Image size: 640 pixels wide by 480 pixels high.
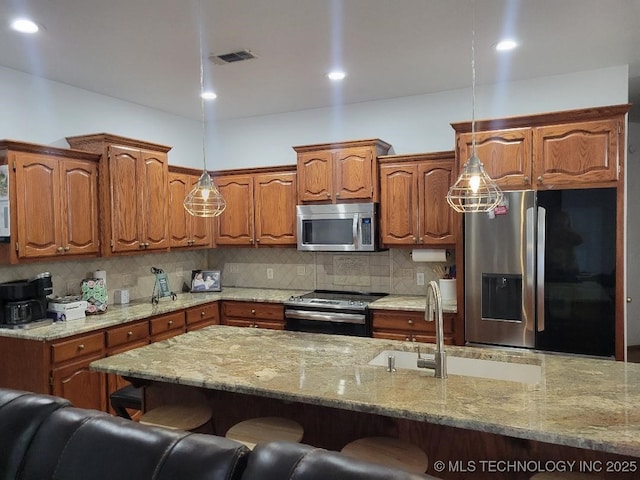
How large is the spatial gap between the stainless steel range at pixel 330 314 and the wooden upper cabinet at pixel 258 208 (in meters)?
0.72

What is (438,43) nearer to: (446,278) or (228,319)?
(446,278)

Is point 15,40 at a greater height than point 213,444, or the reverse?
point 15,40

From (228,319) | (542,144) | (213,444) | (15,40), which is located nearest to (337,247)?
(228,319)

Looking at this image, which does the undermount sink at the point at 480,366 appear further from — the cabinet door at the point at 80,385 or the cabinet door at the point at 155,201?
the cabinet door at the point at 155,201

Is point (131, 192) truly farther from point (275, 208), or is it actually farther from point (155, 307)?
point (275, 208)

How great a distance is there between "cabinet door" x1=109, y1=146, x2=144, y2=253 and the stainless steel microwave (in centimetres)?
148

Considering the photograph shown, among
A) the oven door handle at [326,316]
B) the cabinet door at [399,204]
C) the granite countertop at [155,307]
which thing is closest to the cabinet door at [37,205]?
the granite countertop at [155,307]

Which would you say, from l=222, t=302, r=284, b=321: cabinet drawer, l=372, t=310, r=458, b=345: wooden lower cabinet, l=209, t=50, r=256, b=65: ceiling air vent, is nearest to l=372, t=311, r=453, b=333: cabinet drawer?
l=372, t=310, r=458, b=345: wooden lower cabinet

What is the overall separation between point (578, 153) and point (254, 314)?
306 centimetres

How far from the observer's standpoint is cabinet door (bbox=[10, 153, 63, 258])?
10.5ft

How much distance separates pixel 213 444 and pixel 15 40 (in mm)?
2950

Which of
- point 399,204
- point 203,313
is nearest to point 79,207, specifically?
point 203,313

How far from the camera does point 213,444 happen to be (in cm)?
128

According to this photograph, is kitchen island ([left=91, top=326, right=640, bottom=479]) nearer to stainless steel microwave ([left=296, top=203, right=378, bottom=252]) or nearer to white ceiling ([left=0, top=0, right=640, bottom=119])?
stainless steel microwave ([left=296, top=203, right=378, bottom=252])
